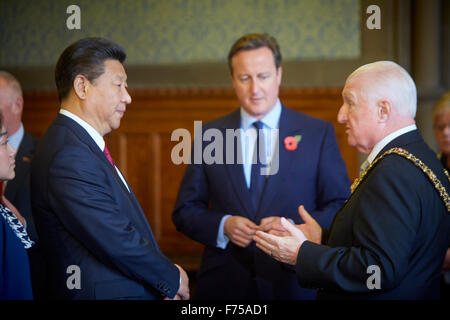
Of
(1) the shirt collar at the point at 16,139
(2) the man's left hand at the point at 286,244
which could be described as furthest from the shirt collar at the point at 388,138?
(1) the shirt collar at the point at 16,139

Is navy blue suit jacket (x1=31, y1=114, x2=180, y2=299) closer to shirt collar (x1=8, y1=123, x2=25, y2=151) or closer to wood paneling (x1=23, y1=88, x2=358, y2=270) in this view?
shirt collar (x1=8, y1=123, x2=25, y2=151)

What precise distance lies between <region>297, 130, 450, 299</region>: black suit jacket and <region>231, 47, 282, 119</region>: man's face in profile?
3.07ft

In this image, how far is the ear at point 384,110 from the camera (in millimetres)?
1644

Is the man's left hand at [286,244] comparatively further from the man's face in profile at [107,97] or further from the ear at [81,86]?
the ear at [81,86]

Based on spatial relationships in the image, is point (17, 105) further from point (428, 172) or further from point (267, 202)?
point (428, 172)

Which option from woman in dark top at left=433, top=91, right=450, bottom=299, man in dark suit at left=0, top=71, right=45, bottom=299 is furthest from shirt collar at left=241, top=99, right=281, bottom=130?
man in dark suit at left=0, top=71, right=45, bottom=299

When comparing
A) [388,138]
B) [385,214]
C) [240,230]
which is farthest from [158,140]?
[385,214]

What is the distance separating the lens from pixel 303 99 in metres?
4.21

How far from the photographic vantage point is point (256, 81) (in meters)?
2.52

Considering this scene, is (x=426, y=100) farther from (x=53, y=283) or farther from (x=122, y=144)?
(x=53, y=283)

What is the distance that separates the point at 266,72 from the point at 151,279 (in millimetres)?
1244

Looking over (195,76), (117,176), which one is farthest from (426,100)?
(117,176)

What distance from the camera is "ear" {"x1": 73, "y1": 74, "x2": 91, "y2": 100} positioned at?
6.01 feet
